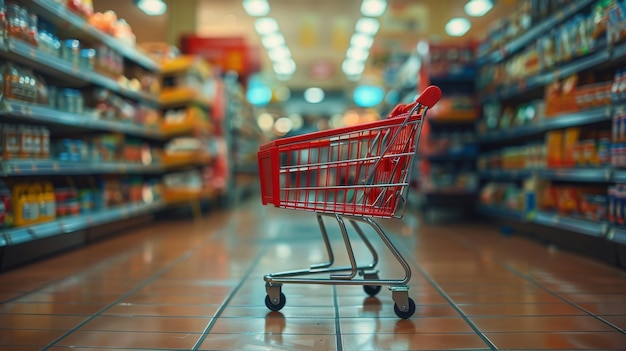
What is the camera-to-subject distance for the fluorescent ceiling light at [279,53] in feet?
48.0

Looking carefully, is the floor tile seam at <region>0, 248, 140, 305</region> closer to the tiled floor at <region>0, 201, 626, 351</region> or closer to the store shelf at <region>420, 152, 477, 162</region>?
the tiled floor at <region>0, 201, 626, 351</region>

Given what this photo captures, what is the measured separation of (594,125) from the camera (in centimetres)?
400

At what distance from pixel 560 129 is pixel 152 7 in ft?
15.1

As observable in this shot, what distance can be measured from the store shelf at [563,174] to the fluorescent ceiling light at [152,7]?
13.2 feet

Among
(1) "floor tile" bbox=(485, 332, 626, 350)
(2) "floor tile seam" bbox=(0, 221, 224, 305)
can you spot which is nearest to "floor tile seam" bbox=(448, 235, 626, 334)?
(1) "floor tile" bbox=(485, 332, 626, 350)

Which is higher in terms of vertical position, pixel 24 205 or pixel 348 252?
pixel 24 205

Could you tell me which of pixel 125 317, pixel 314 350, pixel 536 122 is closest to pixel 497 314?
pixel 314 350

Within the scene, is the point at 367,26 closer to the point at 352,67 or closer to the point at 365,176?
the point at 352,67

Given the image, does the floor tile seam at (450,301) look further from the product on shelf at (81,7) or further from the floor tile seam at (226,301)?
the product on shelf at (81,7)

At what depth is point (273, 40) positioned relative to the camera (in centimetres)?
1357

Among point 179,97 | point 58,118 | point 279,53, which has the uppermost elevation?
point 279,53

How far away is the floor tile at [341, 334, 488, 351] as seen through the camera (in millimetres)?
1781

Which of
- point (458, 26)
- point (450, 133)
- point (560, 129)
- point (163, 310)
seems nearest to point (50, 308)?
point (163, 310)

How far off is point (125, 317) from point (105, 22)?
3332 mm
